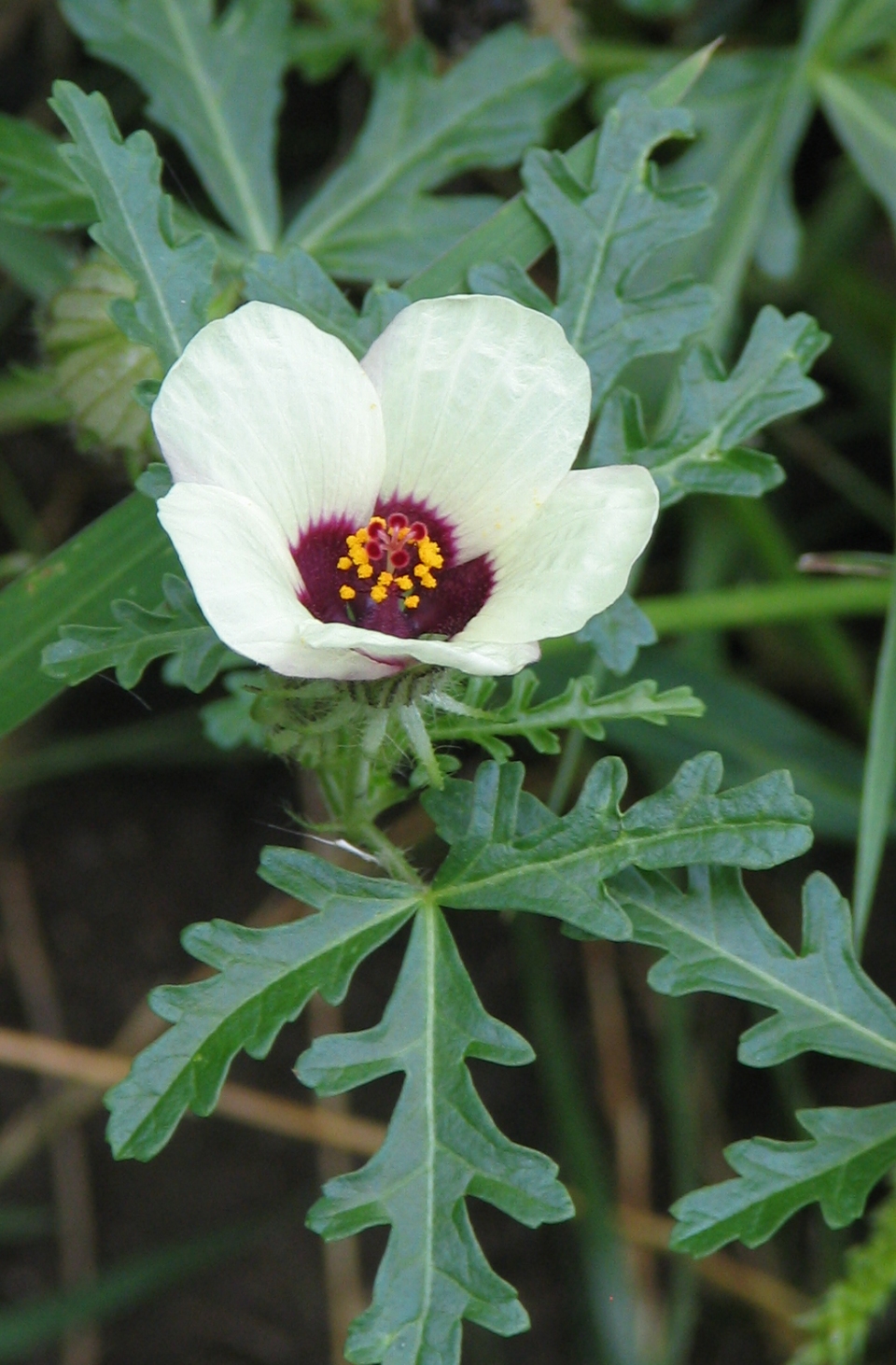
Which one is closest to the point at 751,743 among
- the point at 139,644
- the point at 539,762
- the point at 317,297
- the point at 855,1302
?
the point at 539,762

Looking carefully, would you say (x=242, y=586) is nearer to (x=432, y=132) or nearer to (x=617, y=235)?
(x=617, y=235)

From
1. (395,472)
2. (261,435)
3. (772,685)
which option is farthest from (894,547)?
(261,435)

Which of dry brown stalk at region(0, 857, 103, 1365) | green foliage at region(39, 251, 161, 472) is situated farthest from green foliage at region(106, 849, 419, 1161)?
dry brown stalk at region(0, 857, 103, 1365)

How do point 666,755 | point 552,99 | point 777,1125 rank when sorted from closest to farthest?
1. point 552,99
2. point 666,755
3. point 777,1125

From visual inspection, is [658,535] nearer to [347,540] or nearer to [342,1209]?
[347,540]

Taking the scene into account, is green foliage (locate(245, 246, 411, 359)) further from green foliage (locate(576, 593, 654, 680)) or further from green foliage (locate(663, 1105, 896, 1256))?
green foliage (locate(663, 1105, 896, 1256))

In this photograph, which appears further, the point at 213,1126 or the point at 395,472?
the point at 213,1126
